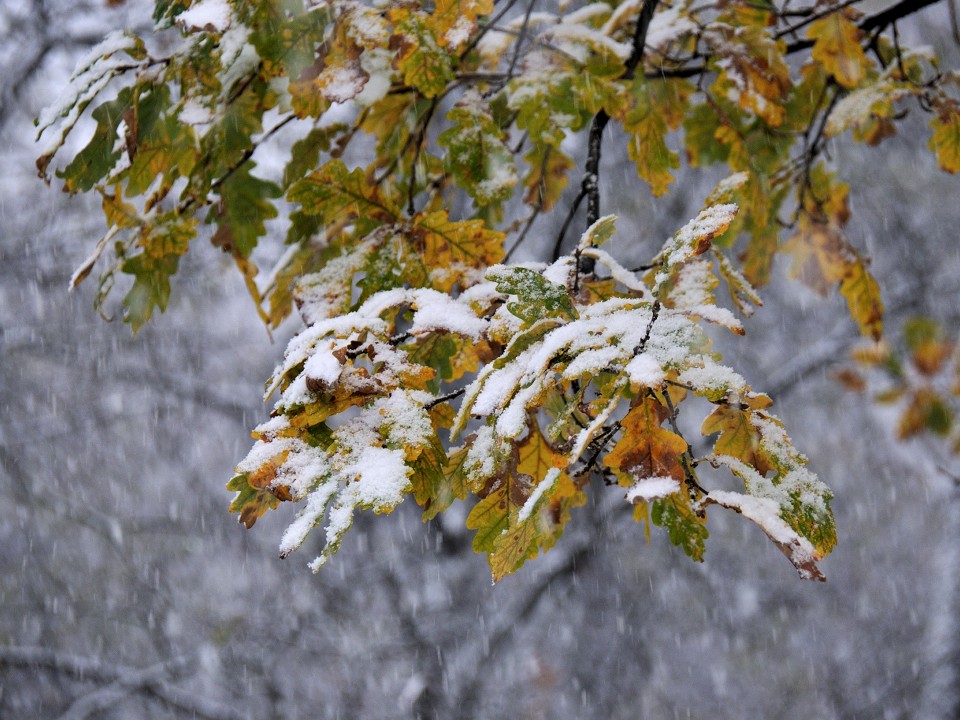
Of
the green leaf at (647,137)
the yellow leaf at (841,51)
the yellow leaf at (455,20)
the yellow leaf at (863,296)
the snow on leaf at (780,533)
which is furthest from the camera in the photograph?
the yellow leaf at (863,296)

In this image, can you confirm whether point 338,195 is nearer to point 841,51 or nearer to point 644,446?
point 644,446

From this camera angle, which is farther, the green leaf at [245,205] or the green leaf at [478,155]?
the green leaf at [245,205]

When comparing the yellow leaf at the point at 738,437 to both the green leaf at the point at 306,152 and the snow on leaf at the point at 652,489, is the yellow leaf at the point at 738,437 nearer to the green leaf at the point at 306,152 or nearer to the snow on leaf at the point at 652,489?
the snow on leaf at the point at 652,489

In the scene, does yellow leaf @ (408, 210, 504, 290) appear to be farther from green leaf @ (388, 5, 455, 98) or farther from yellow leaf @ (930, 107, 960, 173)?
yellow leaf @ (930, 107, 960, 173)

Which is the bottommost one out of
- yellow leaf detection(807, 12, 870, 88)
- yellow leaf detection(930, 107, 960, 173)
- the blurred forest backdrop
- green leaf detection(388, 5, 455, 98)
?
the blurred forest backdrop

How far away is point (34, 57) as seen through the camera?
15.6 ft

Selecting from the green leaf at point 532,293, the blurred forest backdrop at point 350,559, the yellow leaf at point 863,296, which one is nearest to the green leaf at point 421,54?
the green leaf at point 532,293

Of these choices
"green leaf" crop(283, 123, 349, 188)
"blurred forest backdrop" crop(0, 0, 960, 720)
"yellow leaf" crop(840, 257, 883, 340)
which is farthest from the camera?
"blurred forest backdrop" crop(0, 0, 960, 720)

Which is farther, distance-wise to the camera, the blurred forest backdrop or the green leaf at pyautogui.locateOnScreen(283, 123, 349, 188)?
the blurred forest backdrop

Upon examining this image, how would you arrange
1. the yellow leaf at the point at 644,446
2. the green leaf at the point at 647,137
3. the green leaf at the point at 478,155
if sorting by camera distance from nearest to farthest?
the yellow leaf at the point at 644,446, the green leaf at the point at 478,155, the green leaf at the point at 647,137

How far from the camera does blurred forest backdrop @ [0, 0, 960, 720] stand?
477 cm

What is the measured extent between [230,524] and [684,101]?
4689mm

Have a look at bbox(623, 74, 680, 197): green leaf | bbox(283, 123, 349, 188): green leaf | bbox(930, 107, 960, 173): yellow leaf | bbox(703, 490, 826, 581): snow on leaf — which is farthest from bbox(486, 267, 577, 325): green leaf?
bbox(930, 107, 960, 173): yellow leaf

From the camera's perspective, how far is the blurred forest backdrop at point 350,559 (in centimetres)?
477
